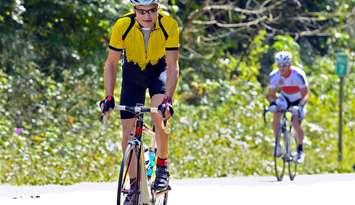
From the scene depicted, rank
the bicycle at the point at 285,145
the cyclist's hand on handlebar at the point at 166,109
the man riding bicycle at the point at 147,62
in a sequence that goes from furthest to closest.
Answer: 1. the bicycle at the point at 285,145
2. the man riding bicycle at the point at 147,62
3. the cyclist's hand on handlebar at the point at 166,109

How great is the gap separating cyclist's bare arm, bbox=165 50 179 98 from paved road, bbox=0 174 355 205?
113 inches

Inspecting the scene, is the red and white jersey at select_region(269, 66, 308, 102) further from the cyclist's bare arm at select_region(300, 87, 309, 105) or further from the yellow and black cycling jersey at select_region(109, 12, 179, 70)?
the yellow and black cycling jersey at select_region(109, 12, 179, 70)

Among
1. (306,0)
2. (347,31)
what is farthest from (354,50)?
(306,0)

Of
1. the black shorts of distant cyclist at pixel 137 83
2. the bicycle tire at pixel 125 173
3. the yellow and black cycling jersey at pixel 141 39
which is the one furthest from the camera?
the black shorts of distant cyclist at pixel 137 83

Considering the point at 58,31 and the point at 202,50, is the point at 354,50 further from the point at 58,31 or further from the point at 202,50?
the point at 58,31

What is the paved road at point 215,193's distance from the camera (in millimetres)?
13562

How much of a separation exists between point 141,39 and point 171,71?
15.9 inches

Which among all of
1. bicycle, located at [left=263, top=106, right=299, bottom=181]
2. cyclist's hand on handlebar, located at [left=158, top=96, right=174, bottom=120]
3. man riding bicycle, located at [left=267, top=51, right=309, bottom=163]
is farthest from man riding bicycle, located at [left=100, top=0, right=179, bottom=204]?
bicycle, located at [left=263, top=106, right=299, bottom=181]

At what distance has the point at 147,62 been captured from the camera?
1088 centimetres

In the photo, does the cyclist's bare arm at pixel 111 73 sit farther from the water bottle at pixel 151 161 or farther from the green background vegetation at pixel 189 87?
the green background vegetation at pixel 189 87

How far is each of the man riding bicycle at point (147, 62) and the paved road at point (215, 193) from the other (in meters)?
2.46

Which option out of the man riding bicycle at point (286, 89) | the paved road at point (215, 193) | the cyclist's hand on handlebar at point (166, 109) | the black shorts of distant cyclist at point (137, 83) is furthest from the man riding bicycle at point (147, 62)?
the man riding bicycle at point (286, 89)

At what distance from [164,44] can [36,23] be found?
36.0ft

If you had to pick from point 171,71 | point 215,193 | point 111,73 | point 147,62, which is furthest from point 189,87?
point 111,73
